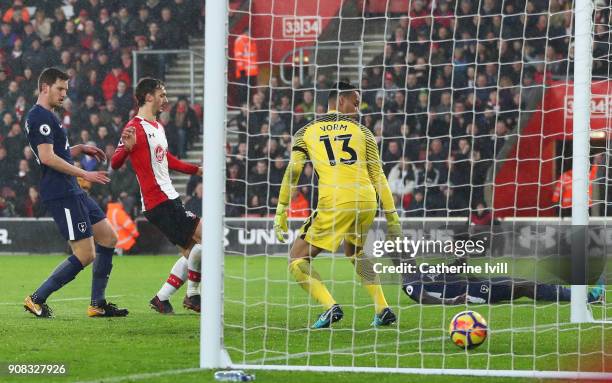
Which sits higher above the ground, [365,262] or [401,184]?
[365,262]

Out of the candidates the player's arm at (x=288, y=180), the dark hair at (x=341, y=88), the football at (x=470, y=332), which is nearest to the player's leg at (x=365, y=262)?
the player's arm at (x=288, y=180)

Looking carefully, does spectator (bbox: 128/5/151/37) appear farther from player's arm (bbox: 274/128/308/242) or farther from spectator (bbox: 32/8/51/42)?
player's arm (bbox: 274/128/308/242)

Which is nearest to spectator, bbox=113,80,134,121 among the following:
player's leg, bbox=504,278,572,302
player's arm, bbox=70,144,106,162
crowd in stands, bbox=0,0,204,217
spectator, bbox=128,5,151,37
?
crowd in stands, bbox=0,0,204,217

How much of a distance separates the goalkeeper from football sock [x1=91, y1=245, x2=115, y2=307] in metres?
1.72

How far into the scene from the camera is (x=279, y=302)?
1118 centimetres

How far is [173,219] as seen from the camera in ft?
30.1

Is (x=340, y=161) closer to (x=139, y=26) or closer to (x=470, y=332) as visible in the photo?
(x=470, y=332)

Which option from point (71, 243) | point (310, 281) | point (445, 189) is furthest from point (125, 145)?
point (445, 189)

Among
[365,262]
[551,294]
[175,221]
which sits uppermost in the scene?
[175,221]

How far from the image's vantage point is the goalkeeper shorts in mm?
8664

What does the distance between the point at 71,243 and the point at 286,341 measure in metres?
2.57

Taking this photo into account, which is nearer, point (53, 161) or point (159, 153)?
point (53, 161)

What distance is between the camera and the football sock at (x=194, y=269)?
30.4 ft

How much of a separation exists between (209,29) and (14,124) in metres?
16.1
